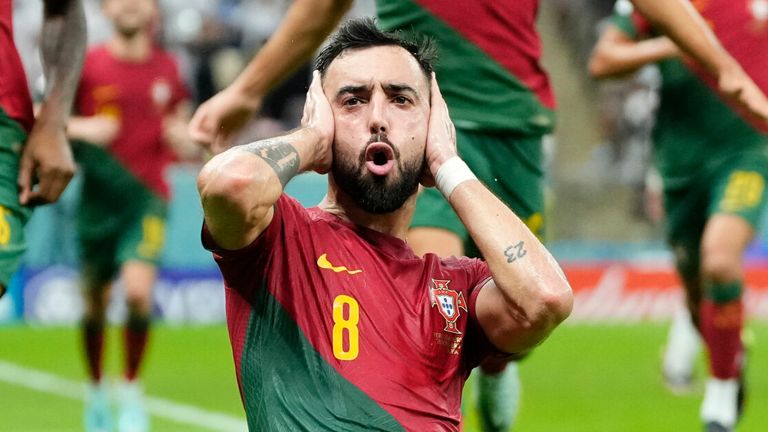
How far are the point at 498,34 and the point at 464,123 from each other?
Answer: 38 centimetres

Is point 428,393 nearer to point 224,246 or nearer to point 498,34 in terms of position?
point 224,246

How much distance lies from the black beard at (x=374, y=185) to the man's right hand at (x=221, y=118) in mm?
858

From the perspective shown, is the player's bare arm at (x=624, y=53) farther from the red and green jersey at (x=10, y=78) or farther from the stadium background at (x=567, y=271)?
the red and green jersey at (x=10, y=78)

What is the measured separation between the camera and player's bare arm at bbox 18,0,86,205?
4.47m

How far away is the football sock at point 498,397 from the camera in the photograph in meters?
6.17

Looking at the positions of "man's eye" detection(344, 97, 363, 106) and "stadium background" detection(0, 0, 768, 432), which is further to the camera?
"stadium background" detection(0, 0, 768, 432)

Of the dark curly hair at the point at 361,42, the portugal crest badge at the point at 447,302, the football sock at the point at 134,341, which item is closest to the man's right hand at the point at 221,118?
the dark curly hair at the point at 361,42

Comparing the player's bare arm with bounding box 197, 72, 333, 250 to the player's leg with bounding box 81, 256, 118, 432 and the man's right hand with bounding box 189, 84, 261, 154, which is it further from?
the player's leg with bounding box 81, 256, 118, 432

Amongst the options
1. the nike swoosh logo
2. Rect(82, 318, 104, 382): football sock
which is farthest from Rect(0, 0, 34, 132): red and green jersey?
Rect(82, 318, 104, 382): football sock

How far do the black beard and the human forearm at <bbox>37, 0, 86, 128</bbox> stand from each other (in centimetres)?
127

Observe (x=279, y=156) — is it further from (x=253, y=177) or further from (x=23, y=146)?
(x=23, y=146)

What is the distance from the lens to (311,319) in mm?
3656

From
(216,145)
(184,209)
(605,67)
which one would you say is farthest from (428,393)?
(184,209)

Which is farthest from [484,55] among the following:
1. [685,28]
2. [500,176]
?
[685,28]
